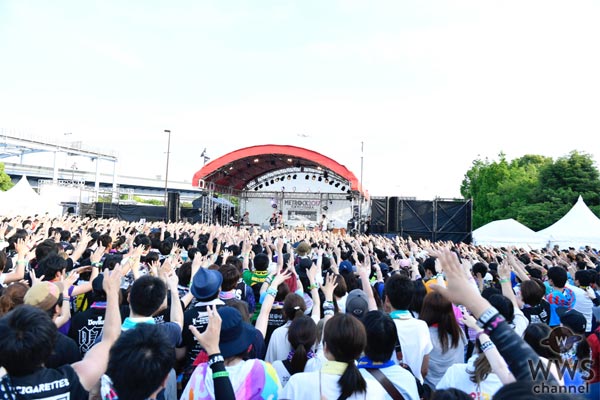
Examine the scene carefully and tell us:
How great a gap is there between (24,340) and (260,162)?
25291 millimetres

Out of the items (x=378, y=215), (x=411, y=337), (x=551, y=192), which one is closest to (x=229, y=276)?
(x=411, y=337)

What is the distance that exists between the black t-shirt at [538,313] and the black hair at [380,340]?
8.28 ft

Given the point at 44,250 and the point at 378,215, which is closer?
the point at 44,250

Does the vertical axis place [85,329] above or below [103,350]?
below

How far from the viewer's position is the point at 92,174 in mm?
65062

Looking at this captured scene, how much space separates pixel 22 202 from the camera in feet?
63.3

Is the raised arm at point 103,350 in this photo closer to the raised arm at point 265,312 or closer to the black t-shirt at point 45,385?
the black t-shirt at point 45,385

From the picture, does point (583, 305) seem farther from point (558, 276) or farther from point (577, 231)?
point (577, 231)

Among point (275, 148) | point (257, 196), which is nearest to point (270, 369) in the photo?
point (275, 148)

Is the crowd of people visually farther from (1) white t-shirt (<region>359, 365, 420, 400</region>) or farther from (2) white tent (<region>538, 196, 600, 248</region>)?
(2) white tent (<region>538, 196, 600, 248</region>)

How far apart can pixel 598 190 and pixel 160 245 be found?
98.6ft

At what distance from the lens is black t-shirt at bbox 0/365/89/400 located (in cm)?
161

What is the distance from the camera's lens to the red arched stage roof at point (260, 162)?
23172mm

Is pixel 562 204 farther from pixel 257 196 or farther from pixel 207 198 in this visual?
pixel 207 198
